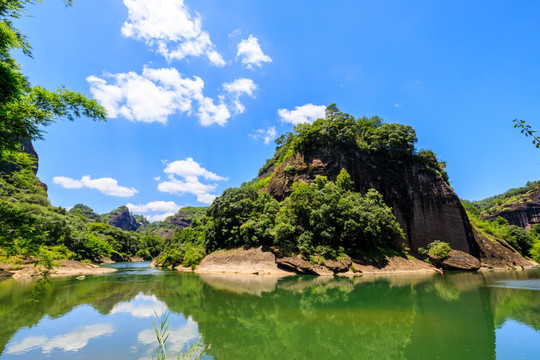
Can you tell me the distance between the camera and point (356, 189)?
45531mm

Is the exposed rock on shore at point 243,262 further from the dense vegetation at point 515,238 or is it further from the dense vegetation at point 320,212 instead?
the dense vegetation at point 515,238

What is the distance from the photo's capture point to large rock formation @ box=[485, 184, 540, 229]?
284ft

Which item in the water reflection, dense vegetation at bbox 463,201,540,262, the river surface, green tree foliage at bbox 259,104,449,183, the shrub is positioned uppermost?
green tree foliage at bbox 259,104,449,183

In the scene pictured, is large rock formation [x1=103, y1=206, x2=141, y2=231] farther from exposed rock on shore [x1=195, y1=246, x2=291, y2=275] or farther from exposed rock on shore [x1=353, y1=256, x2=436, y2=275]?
exposed rock on shore [x1=353, y1=256, x2=436, y2=275]

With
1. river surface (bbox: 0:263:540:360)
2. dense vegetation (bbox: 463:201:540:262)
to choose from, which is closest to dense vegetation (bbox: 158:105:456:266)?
river surface (bbox: 0:263:540:360)

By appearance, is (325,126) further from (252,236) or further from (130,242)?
(130,242)

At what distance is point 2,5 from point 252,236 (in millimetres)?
33371

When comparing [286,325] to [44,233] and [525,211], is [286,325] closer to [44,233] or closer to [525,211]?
[44,233]

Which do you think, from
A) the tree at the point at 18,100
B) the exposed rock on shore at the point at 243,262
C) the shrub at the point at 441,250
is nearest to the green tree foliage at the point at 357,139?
the shrub at the point at 441,250

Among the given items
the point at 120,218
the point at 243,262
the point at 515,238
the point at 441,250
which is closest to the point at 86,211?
the point at 120,218

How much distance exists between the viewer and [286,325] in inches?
426

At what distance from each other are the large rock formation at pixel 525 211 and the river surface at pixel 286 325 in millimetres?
100669

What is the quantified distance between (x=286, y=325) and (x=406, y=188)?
4356 cm

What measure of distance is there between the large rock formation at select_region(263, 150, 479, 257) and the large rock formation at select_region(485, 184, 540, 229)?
69835 mm
